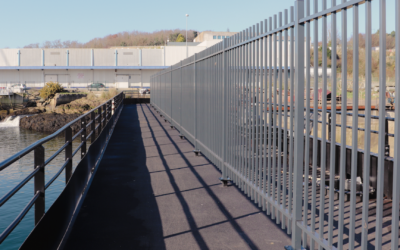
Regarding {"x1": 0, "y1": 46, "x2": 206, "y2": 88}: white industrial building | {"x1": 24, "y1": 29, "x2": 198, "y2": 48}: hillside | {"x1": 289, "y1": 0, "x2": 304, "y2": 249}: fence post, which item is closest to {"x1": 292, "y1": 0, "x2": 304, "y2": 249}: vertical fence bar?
{"x1": 289, "y1": 0, "x2": 304, "y2": 249}: fence post

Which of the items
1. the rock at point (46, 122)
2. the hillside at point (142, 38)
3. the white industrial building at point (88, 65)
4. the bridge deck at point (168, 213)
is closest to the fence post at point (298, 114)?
the bridge deck at point (168, 213)

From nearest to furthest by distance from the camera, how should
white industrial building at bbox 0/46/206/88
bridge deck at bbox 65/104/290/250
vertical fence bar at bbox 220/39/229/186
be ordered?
bridge deck at bbox 65/104/290/250
vertical fence bar at bbox 220/39/229/186
white industrial building at bbox 0/46/206/88

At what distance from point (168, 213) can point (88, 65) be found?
72450 mm

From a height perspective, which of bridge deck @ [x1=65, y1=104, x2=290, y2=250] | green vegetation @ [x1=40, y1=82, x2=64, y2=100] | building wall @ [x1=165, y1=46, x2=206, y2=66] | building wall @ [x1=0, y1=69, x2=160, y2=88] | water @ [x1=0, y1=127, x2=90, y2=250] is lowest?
water @ [x1=0, y1=127, x2=90, y2=250]

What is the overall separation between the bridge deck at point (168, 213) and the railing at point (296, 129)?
0.30m

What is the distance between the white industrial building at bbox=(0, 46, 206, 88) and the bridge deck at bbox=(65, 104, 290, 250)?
217 feet

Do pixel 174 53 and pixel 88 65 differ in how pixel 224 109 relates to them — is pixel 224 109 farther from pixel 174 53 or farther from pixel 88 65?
pixel 88 65

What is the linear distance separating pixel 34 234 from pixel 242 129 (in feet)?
11.4

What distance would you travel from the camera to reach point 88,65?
73.9 meters

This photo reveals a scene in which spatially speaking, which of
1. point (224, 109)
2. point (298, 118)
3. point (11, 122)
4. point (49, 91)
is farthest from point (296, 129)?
point (49, 91)

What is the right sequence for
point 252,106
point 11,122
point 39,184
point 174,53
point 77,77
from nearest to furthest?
point 39,184, point 252,106, point 11,122, point 77,77, point 174,53

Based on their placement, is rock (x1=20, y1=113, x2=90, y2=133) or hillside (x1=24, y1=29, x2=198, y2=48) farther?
hillside (x1=24, y1=29, x2=198, y2=48)

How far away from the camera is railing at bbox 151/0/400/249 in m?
2.79

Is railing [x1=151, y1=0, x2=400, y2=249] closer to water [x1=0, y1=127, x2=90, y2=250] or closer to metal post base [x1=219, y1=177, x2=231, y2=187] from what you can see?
metal post base [x1=219, y1=177, x2=231, y2=187]
